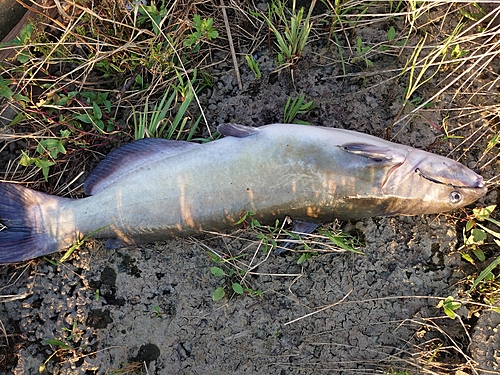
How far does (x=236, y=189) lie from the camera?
300cm

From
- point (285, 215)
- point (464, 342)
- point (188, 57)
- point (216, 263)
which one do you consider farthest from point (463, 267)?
point (188, 57)

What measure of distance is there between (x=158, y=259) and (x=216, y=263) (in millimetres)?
475

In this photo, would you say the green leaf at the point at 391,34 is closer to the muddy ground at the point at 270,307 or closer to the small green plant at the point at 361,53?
the small green plant at the point at 361,53

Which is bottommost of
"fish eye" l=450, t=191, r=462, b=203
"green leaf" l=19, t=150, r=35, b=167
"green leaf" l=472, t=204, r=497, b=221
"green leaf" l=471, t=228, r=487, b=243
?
"green leaf" l=471, t=228, r=487, b=243

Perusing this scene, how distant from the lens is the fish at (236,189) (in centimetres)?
300

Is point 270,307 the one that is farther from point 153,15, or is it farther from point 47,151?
point 153,15

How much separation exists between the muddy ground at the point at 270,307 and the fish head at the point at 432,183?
31 centimetres

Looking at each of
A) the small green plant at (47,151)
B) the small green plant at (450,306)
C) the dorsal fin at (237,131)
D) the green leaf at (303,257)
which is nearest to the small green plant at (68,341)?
the small green plant at (47,151)

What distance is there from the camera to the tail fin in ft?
10.2

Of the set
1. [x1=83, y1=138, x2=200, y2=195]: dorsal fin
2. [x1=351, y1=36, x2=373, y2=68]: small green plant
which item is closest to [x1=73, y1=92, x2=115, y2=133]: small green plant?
[x1=83, y1=138, x2=200, y2=195]: dorsal fin

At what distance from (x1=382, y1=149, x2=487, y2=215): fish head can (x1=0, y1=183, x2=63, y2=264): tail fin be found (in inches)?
102

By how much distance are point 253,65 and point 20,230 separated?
7.28 feet

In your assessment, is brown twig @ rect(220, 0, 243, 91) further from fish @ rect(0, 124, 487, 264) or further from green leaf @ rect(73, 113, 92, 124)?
green leaf @ rect(73, 113, 92, 124)

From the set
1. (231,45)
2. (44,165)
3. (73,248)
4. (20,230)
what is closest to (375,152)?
(231,45)
